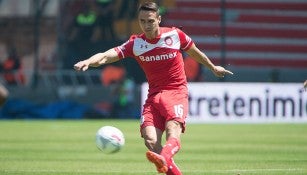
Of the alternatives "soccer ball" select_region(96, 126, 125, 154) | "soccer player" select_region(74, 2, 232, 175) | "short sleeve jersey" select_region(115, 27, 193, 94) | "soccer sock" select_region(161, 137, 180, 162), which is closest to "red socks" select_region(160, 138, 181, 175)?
"soccer sock" select_region(161, 137, 180, 162)

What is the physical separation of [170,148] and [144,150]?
764 centimetres

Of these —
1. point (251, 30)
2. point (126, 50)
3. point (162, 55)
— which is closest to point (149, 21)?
point (162, 55)

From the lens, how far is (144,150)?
18.9m

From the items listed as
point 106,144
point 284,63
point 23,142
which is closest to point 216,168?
point 106,144

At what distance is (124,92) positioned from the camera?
30.7 meters

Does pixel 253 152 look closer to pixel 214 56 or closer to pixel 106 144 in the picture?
pixel 106 144

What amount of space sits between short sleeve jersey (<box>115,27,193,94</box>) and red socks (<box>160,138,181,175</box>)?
931 millimetres

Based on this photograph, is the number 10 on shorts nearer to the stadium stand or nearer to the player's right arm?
the player's right arm

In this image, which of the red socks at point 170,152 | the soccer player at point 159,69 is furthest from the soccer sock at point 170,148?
the soccer player at point 159,69

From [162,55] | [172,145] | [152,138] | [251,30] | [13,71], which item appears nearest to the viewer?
[172,145]

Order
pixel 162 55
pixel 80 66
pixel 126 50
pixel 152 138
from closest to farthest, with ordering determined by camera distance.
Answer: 1. pixel 80 66
2. pixel 152 138
3. pixel 162 55
4. pixel 126 50

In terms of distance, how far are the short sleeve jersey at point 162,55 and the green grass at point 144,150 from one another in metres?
2.11

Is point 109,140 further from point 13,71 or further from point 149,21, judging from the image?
point 13,71

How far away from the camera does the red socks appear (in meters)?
11.2
